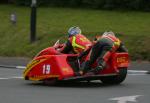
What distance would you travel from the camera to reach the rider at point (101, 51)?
16609 millimetres

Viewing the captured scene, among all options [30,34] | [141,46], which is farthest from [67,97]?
[30,34]

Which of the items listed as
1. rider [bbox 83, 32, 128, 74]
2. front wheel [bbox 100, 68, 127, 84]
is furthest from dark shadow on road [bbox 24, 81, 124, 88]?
rider [bbox 83, 32, 128, 74]

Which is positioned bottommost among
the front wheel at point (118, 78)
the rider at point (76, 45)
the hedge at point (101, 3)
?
the front wheel at point (118, 78)

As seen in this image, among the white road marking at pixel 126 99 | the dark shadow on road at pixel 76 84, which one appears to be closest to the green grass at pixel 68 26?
the dark shadow on road at pixel 76 84

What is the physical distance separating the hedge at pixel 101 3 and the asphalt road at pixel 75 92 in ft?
58.7

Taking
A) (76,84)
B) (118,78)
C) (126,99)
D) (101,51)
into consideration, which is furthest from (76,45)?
(126,99)

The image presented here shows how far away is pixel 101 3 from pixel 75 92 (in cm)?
2310

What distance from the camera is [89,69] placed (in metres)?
16.8

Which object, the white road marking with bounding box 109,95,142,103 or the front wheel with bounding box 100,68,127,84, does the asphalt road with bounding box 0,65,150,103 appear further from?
the front wheel with bounding box 100,68,127,84

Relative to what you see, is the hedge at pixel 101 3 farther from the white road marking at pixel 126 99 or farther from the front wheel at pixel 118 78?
the white road marking at pixel 126 99

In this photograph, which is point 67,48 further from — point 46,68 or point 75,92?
point 75,92

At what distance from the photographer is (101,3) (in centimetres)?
3834

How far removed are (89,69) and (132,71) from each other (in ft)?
18.7

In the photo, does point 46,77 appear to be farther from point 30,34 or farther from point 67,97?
point 30,34
